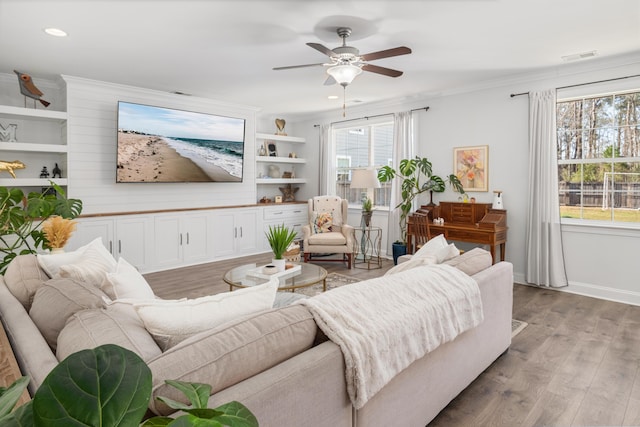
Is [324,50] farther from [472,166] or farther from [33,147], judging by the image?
[33,147]

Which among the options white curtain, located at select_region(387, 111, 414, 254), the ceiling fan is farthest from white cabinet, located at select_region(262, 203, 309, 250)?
the ceiling fan

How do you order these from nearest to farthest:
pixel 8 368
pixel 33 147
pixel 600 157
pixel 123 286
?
pixel 8 368, pixel 123 286, pixel 600 157, pixel 33 147

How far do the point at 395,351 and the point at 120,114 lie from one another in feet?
15.8

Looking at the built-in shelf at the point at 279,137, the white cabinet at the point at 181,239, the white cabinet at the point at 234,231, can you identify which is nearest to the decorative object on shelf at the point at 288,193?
the built-in shelf at the point at 279,137

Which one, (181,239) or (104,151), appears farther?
(181,239)

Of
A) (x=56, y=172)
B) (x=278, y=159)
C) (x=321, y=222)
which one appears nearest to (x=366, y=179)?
(x=321, y=222)

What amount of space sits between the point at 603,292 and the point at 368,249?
3194mm

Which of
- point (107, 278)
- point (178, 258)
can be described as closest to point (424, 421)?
point (107, 278)

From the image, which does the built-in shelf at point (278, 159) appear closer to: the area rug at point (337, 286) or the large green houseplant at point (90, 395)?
the area rug at point (337, 286)

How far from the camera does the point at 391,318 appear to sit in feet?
5.25

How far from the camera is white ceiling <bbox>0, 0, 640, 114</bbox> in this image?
2.88 metres

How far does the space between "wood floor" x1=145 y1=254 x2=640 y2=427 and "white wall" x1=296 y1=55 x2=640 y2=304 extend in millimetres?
353

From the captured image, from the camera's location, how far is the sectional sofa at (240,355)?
43.0 inches

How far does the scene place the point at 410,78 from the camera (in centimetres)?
484
